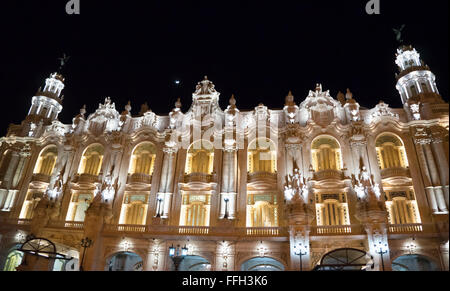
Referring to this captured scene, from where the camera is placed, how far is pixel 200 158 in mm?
42281

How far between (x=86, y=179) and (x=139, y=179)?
284 inches

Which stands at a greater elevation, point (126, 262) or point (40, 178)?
point (40, 178)

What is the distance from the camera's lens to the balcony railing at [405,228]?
104 feet

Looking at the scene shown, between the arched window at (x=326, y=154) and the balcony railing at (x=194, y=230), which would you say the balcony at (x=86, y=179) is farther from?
the arched window at (x=326, y=154)

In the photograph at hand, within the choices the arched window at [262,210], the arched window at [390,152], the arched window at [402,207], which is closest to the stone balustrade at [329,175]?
the arched window at [390,152]

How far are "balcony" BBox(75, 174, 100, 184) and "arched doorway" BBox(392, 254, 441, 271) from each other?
3656 centimetres

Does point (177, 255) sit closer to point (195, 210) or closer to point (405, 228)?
point (195, 210)

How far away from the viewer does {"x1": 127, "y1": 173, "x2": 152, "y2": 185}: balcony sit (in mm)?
40906

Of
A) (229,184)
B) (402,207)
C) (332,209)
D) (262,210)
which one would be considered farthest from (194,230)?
(402,207)

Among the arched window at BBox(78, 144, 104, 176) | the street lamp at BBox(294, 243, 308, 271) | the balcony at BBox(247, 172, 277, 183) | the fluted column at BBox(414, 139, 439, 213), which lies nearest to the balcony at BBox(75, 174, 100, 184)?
the arched window at BBox(78, 144, 104, 176)

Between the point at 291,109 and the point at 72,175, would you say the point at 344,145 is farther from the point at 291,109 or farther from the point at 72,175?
the point at 72,175

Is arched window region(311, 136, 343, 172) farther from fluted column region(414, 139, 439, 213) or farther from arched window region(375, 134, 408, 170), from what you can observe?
fluted column region(414, 139, 439, 213)
